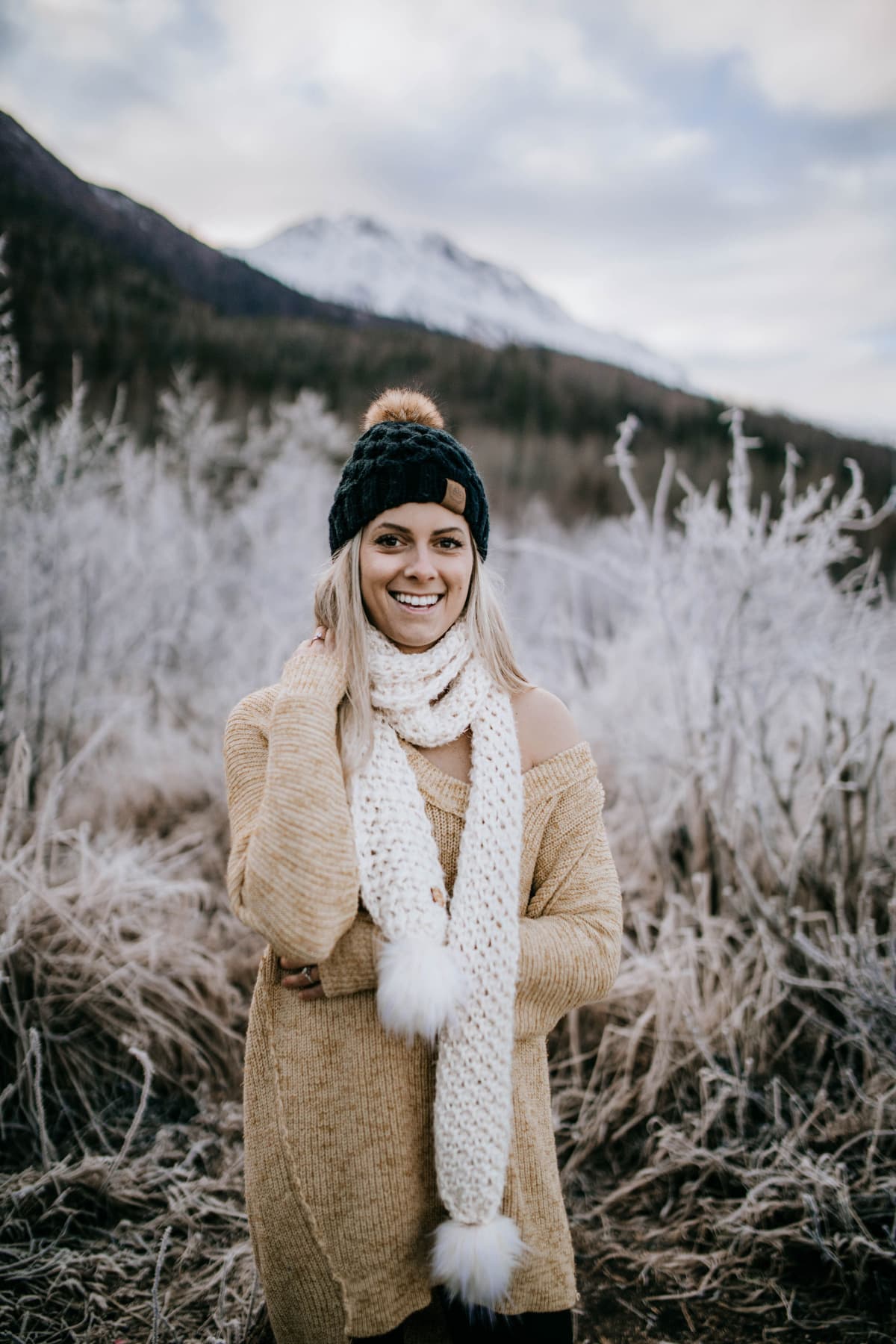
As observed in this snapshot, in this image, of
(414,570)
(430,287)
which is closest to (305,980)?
(414,570)

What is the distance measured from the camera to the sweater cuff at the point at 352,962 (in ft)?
3.77

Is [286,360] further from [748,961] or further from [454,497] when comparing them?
[454,497]

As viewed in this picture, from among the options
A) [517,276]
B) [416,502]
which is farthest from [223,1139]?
[517,276]

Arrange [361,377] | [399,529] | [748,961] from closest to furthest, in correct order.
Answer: [399,529]
[748,961]
[361,377]

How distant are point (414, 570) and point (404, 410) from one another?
36 cm

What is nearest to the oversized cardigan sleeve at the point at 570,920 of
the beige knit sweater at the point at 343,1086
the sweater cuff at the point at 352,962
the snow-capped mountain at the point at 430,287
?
the beige knit sweater at the point at 343,1086

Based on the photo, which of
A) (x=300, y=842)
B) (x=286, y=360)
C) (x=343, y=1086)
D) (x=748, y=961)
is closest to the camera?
(x=300, y=842)

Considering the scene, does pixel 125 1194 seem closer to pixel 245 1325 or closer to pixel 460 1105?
pixel 245 1325

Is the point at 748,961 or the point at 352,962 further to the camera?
the point at 748,961

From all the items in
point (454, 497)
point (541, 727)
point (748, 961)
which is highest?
point (454, 497)

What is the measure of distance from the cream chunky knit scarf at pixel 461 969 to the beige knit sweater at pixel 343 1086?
0.18 ft

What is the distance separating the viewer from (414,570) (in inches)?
50.2

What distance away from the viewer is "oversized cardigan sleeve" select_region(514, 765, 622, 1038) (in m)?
1.18

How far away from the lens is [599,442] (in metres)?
18.9
